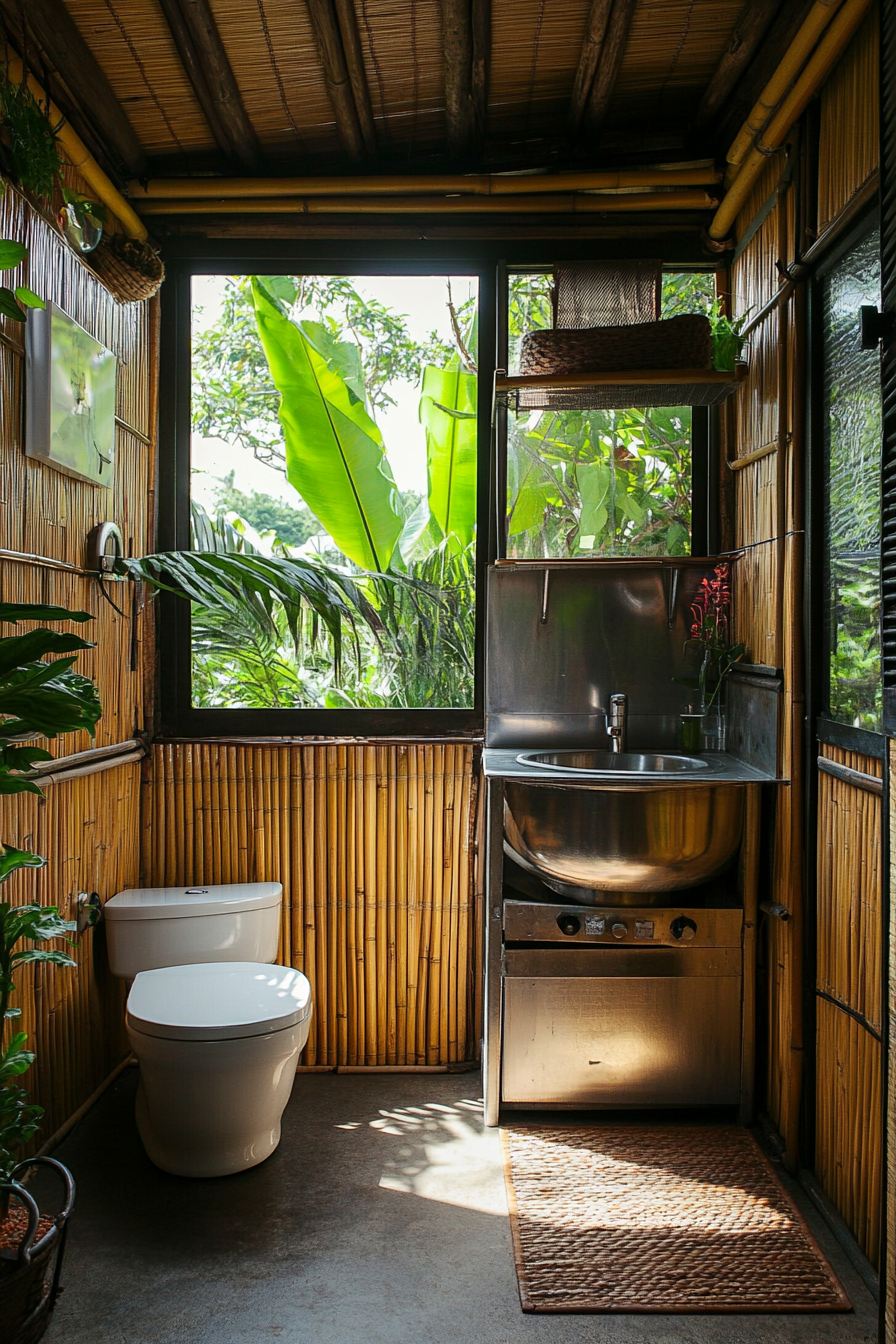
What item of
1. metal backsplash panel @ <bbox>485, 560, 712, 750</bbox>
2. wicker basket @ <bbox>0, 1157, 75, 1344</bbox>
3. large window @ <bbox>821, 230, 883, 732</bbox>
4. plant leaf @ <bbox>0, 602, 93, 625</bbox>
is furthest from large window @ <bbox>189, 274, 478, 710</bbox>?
wicker basket @ <bbox>0, 1157, 75, 1344</bbox>

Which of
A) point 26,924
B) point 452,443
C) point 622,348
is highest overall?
point 622,348

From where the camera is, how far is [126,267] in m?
2.44

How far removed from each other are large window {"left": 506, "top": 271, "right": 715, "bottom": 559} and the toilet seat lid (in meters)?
1.41

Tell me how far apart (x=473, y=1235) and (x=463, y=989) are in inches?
34.4

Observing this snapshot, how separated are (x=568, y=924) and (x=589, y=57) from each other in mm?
2188

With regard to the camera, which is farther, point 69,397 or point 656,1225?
point 69,397

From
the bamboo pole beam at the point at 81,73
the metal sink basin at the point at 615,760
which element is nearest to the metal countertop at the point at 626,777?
the metal sink basin at the point at 615,760

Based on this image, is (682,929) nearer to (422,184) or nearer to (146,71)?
(422,184)

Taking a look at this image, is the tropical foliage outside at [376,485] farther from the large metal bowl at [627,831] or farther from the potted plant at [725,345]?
the large metal bowl at [627,831]

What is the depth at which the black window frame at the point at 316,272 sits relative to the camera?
285 centimetres

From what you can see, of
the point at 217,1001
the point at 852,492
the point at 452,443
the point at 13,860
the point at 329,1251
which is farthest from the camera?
the point at 452,443

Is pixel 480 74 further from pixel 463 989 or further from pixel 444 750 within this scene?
pixel 463 989

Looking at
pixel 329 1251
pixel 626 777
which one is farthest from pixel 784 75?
pixel 329 1251

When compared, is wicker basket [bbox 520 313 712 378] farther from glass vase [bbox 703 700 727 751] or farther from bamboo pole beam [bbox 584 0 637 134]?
glass vase [bbox 703 700 727 751]
